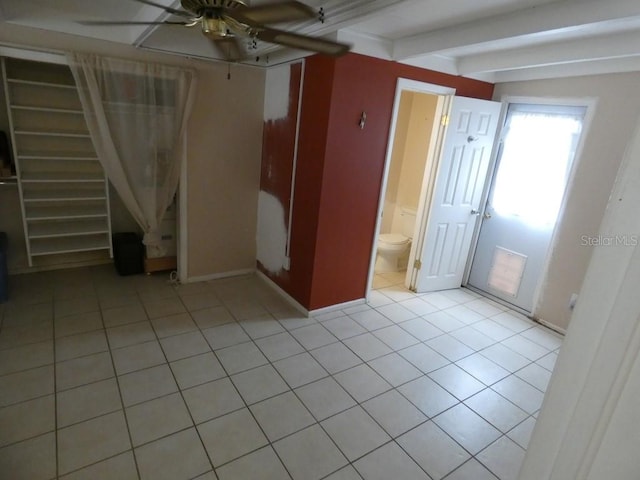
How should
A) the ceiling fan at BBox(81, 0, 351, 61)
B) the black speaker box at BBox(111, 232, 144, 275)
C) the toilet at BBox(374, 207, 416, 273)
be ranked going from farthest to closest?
the toilet at BBox(374, 207, 416, 273)
the black speaker box at BBox(111, 232, 144, 275)
the ceiling fan at BBox(81, 0, 351, 61)

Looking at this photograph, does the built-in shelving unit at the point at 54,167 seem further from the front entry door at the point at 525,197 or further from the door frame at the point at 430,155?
the front entry door at the point at 525,197

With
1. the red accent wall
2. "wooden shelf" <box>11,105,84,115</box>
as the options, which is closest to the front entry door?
the red accent wall

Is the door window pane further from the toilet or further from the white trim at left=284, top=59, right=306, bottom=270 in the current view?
the white trim at left=284, top=59, right=306, bottom=270

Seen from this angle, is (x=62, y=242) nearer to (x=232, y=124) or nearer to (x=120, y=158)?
(x=120, y=158)

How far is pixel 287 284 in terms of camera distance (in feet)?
11.5

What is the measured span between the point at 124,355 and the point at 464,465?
2.26 meters

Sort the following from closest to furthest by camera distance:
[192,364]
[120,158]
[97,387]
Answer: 1. [97,387]
2. [192,364]
3. [120,158]

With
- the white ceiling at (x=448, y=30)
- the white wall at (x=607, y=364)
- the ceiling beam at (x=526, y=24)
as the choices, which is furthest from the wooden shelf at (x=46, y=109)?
the white wall at (x=607, y=364)

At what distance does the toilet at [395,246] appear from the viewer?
425 centimetres

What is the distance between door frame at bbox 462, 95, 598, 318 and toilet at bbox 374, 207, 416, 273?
0.77 metres

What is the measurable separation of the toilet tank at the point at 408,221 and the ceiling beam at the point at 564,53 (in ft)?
6.06

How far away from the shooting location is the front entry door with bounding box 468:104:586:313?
3.27 metres

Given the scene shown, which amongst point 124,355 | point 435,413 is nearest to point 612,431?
point 435,413

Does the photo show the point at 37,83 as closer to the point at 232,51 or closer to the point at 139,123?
the point at 139,123
